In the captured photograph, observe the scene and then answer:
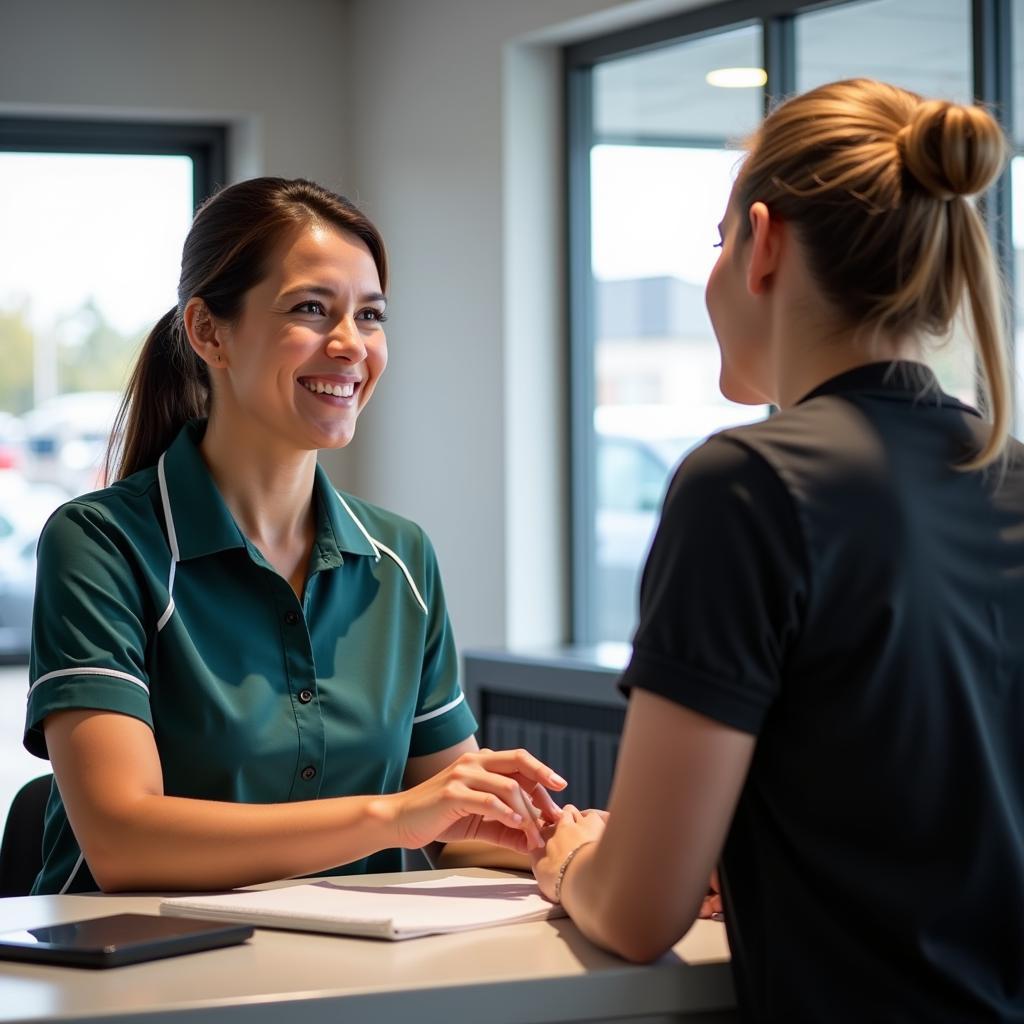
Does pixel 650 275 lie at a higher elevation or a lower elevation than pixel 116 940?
higher

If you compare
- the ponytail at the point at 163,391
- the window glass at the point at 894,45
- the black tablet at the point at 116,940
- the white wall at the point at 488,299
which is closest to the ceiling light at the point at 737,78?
the window glass at the point at 894,45

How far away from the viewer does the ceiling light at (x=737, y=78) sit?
12.3 ft

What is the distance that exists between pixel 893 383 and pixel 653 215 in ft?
9.61

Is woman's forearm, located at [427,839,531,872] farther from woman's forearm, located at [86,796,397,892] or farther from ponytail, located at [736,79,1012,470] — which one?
ponytail, located at [736,79,1012,470]

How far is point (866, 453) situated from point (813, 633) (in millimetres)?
140

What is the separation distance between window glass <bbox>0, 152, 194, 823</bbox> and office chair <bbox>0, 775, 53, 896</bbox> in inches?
109

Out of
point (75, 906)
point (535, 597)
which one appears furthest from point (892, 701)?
point (535, 597)

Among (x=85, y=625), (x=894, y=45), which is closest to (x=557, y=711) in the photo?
(x=894, y=45)

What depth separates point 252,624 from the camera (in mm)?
1817

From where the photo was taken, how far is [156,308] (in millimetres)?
4809

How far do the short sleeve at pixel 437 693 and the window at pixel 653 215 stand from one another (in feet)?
6.08

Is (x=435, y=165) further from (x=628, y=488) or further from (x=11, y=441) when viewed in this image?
(x=11, y=441)

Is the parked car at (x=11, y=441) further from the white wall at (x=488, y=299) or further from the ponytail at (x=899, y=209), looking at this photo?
the ponytail at (x=899, y=209)

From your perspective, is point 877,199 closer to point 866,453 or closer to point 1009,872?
point 866,453
